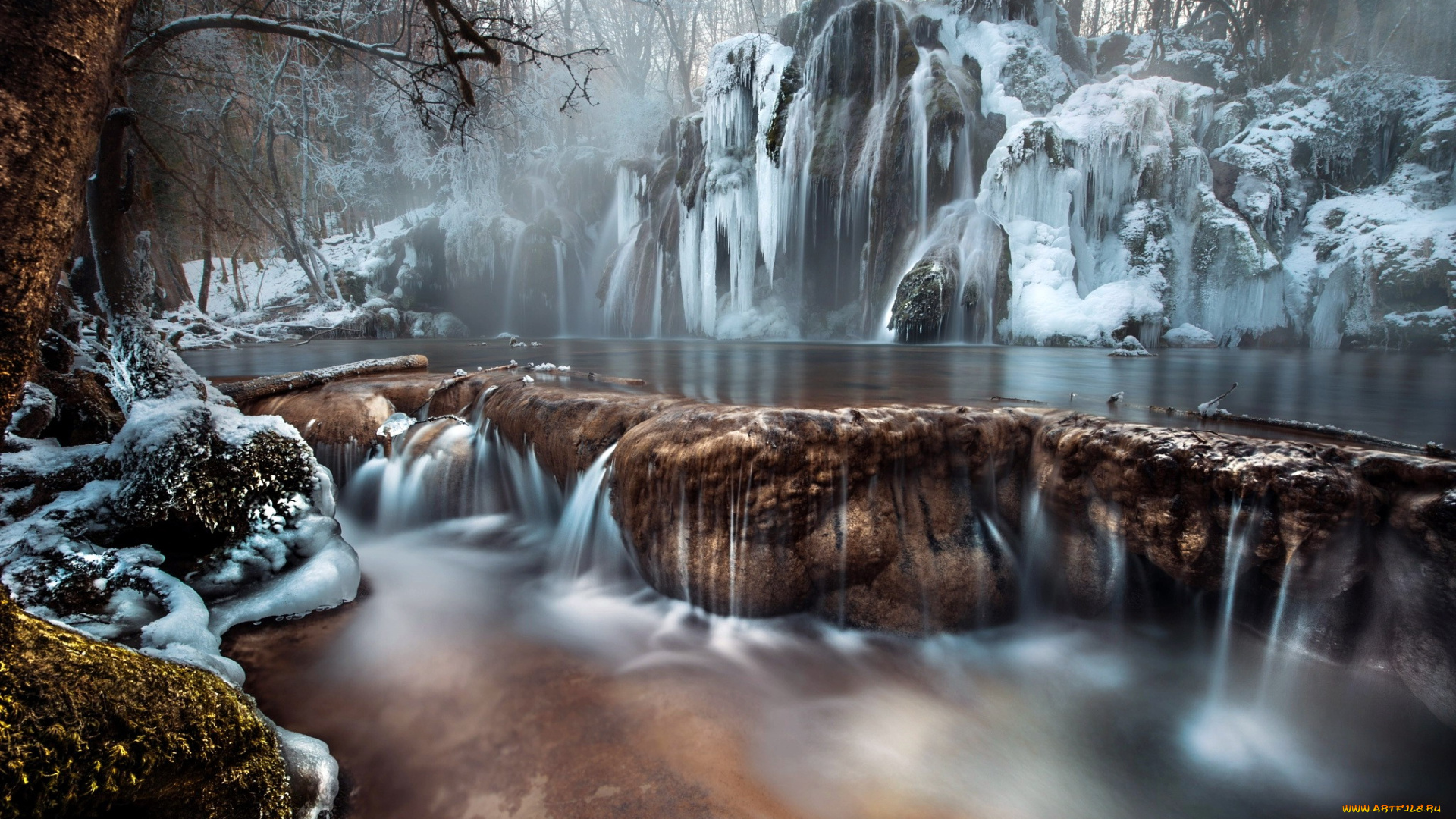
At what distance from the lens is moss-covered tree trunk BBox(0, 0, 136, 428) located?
937 mm

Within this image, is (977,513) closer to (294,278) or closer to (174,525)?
(174,525)

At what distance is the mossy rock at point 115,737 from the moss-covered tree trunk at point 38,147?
0.48 meters

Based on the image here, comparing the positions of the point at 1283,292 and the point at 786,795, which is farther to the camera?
the point at 1283,292

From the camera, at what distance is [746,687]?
2.61m

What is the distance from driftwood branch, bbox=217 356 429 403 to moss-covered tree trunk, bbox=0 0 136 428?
4.71 m

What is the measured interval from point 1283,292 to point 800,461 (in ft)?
57.9

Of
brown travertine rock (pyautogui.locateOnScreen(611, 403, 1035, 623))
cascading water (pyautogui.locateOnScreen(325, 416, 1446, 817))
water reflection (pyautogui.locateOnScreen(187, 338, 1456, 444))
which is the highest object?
water reflection (pyautogui.locateOnScreen(187, 338, 1456, 444))

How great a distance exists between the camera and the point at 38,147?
98 cm

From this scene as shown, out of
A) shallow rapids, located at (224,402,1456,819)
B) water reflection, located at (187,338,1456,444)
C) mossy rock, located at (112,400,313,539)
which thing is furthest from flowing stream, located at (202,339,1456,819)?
water reflection, located at (187,338,1456,444)

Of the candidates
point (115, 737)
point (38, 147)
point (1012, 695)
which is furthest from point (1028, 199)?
point (115, 737)

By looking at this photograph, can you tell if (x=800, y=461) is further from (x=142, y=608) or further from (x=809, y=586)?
(x=142, y=608)

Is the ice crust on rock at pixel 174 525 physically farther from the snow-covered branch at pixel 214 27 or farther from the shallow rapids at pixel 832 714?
the snow-covered branch at pixel 214 27

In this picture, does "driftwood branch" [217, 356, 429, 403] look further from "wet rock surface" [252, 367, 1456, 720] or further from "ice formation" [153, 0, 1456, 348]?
"ice formation" [153, 0, 1456, 348]

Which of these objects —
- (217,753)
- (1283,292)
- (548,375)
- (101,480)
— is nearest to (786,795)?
(217,753)
